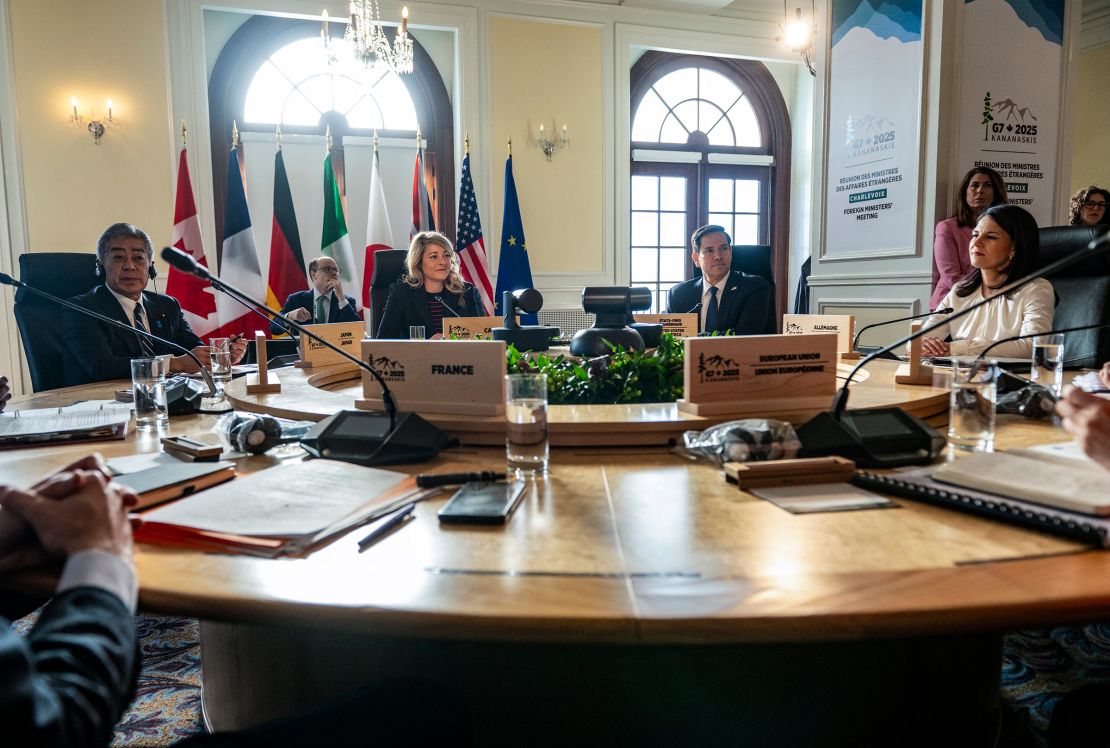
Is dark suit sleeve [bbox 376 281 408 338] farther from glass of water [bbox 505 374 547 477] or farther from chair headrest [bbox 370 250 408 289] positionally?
glass of water [bbox 505 374 547 477]

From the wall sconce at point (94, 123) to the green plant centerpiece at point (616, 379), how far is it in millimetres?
4527

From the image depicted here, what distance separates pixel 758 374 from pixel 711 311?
2.29 meters

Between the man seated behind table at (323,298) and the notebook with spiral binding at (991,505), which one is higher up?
the man seated behind table at (323,298)

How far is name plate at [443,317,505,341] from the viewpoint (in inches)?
104

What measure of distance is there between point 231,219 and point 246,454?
4.34m

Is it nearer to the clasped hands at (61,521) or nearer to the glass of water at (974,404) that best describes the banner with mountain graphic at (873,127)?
the glass of water at (974,404)

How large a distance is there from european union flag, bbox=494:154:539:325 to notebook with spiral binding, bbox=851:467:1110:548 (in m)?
4.72

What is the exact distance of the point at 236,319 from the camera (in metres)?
5.10

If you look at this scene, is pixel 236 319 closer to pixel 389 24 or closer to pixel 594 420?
pixel 389 24

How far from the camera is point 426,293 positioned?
390 cm

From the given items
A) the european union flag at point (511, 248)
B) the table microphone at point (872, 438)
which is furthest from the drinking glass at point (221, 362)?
the european union flag at point (511, 248)

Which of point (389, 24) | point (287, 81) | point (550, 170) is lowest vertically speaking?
point (550, 170)

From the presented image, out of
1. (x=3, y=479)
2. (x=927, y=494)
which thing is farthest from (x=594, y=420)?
(x=3, y=479)

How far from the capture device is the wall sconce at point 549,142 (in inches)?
227
